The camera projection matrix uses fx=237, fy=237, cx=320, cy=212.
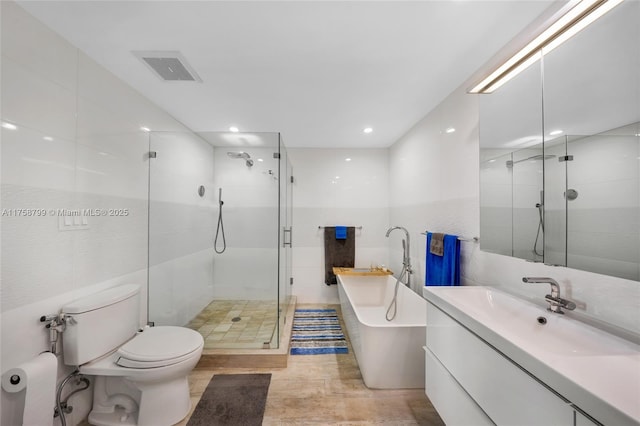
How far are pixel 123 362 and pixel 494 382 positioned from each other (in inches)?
78.1

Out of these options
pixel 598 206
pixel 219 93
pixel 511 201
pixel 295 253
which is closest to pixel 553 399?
pixel 598 206

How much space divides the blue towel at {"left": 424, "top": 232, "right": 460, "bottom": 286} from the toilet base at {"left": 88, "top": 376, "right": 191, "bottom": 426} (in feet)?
6.76

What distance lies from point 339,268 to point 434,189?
5.48 feet

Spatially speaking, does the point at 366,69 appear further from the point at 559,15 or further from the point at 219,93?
the point at 219,93

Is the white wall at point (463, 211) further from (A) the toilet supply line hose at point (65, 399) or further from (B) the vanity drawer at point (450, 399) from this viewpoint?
(A) the toilet supply line hose at point (65, 399)

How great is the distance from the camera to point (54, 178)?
1.33 meters

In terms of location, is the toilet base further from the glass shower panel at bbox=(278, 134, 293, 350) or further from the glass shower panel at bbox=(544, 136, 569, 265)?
the glass shower panel at bbox=(544, 136, 569, 265)

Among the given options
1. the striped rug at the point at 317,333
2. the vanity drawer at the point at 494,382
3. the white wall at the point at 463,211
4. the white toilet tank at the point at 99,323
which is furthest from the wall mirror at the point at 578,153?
the white toilet tank at the point at 99,323

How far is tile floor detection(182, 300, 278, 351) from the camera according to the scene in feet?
7.20

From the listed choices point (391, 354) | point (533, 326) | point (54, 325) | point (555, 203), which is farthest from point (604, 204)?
point (54, 325)

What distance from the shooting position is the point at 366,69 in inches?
64.6

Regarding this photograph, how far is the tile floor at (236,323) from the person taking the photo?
2.20 meters

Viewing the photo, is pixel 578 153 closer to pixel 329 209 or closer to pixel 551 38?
pixel 551 38

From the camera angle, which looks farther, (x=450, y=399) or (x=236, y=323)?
(x=236, y=323)
